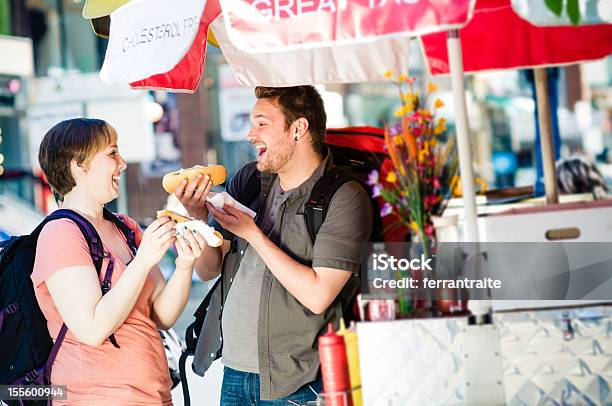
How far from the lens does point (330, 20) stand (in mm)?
2541

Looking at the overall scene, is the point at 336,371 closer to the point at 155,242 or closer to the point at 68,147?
the point at 155,242

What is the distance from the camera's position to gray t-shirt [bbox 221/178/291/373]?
346 cm

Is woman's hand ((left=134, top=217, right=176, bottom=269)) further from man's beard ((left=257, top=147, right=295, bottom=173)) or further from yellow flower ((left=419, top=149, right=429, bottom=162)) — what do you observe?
yellow flower ((left=419, top=149, right=429, bottom=162))

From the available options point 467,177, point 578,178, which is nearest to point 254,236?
point 467,177

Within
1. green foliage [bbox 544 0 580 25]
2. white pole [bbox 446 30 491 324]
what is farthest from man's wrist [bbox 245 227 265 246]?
green foliage [bbox 544 0 580 25]

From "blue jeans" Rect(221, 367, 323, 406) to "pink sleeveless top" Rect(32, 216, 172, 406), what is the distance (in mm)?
351

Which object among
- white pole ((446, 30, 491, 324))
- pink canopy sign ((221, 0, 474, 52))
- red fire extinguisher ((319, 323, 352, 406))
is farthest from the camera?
red fire extinguisher ((319, 323, 352, 406))

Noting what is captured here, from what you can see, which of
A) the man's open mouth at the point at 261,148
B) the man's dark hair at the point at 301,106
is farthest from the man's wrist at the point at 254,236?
the man's dark hair at the point at 301,106

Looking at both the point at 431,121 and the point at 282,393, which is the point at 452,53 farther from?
the point at 282,393

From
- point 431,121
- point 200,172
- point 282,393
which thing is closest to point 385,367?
point 282,393

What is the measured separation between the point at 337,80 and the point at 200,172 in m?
0.76

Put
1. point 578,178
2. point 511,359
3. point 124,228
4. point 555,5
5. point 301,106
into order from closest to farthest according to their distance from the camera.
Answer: point 555,5
point 511,359
point 124,228
point 301,106
point 578,178

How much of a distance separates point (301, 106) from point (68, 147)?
0.95 metres

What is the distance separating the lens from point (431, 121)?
3287 millimetres
